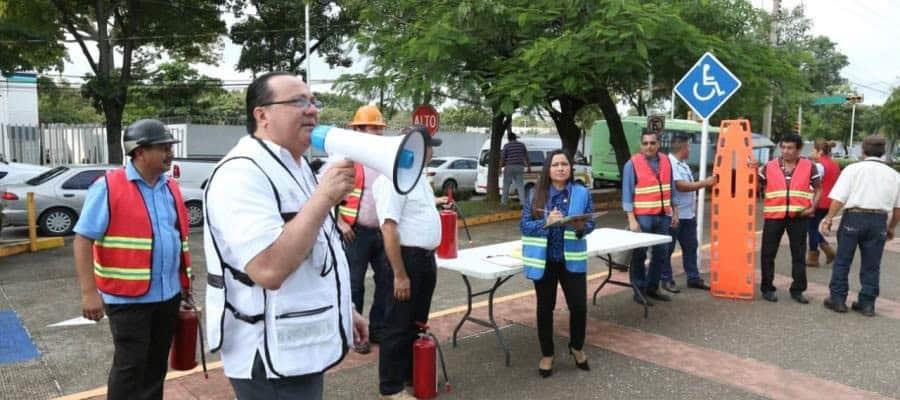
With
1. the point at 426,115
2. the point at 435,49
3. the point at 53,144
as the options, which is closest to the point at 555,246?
the point at 435,49

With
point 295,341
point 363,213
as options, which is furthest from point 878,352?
point 295,341

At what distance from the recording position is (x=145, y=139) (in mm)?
3240

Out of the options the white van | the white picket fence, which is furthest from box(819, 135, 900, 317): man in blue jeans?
the white picket fence

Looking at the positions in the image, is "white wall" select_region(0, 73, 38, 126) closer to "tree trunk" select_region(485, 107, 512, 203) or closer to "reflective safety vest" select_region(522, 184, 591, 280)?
"tree trunk" select_region(485, 107, 512, 203)

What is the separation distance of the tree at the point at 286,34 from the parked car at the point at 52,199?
1295cm

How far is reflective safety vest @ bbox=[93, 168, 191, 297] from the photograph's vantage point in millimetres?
3156

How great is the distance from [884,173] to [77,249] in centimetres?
651

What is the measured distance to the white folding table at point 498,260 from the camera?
467 centimetres

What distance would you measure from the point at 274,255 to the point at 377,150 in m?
0.41

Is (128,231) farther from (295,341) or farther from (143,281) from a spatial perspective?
(295,341)

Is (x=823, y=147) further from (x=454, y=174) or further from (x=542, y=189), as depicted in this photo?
(x=454, y=174)

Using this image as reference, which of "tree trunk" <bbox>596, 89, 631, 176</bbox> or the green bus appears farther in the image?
the green bus

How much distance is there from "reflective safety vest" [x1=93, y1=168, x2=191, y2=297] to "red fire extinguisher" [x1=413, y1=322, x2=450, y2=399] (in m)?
1.65

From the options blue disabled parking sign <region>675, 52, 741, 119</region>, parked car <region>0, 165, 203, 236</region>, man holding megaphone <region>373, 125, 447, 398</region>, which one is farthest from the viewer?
parked car <region>0, 165, 203, 236</region>
